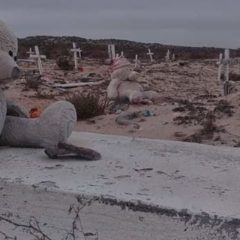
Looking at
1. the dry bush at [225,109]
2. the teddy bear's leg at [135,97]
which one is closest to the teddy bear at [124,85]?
the teddy bear's leg at [135,97]

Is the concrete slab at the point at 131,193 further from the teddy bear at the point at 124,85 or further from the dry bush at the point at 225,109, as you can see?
the teddy bear at the point at 124,85

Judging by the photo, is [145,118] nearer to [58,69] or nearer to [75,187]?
[75,187]

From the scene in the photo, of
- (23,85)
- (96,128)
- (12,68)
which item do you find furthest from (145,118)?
(12,68)

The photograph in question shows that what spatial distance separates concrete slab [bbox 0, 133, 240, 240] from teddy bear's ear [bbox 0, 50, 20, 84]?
0.32m

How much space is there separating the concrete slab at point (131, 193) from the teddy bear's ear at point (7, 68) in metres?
0.32

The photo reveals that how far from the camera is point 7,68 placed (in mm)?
2268

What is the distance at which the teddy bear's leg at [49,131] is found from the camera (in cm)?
225

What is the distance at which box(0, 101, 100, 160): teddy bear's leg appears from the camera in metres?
2.25

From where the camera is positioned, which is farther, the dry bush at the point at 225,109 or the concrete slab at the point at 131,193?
the dry bush at the point at 225,109

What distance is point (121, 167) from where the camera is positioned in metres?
2.16

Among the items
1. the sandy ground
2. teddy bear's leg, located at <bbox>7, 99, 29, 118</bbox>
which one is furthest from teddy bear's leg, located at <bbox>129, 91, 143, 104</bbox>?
teddy bear's leg, located at <bbox>7, 99, 29, 118</bbox>

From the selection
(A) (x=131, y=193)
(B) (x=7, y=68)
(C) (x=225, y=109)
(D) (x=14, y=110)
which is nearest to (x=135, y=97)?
(C) (x=225, y=109)

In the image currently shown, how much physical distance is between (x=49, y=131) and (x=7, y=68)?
0.31 metres

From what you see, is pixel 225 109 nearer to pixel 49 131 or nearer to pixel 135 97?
pixel 135 97
